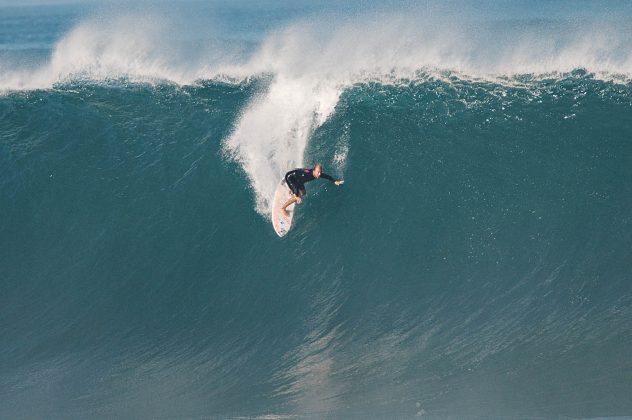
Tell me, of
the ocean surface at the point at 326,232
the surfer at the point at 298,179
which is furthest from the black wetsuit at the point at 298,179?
the ocean surface at the point at 326,232

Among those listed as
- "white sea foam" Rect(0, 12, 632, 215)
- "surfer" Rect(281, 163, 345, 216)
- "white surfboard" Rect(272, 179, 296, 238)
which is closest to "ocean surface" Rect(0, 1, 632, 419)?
"white sea foam" Rect(0, 12, 632, 215)

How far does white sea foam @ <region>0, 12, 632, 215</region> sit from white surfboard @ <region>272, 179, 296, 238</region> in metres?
0.37

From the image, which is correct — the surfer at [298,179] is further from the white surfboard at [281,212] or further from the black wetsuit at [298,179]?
the white surfboard at [281,212]

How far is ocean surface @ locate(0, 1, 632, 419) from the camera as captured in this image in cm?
1001

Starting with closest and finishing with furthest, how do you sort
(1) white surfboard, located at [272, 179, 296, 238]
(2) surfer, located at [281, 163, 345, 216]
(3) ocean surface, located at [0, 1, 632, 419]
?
1. (3) ocean surface, located at [0, 1, 632, 419]
2. (2) surfer, located at [281, 163, 345, 216]
3. (1) white surfboard, located at [272, 179, 296, 238]

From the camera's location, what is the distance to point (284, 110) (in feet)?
47.1

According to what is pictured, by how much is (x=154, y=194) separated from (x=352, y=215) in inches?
165

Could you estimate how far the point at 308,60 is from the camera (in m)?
16.2

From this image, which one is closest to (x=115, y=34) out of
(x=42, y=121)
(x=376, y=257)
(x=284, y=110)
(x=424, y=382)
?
(x=42, y=121)

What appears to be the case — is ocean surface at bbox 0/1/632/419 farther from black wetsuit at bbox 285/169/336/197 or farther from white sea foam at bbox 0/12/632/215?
black wetsuit at bbox 285/169/336/197

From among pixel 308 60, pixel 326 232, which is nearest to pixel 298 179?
pixel 326 232

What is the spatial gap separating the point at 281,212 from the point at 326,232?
0.91 metres

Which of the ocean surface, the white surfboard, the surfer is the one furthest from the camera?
the white surfboard

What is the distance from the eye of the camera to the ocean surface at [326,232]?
394 inches
